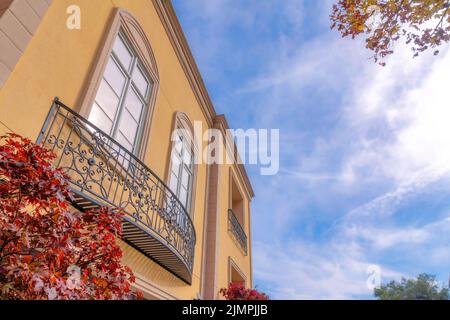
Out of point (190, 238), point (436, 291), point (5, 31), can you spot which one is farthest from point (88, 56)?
point (436, 291)

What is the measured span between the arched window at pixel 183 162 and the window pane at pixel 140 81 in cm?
123

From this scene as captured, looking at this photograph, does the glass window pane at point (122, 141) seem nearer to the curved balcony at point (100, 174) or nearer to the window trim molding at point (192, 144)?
the curved balcony at point (100, 174)

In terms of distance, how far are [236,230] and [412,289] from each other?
1538 inches

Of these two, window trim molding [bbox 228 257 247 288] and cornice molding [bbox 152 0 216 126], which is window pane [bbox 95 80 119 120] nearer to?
cornice molding [bbox 152 0 216 126]

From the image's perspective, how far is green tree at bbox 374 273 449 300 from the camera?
36156 mm

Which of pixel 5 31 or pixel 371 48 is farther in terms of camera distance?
pixel 371 48

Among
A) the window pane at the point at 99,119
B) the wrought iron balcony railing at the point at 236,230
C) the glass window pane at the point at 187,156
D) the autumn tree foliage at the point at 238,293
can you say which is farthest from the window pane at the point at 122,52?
the wrought iron balcony railing at the point at 236,230

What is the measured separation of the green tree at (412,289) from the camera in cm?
3616

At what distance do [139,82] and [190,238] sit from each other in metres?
3.63

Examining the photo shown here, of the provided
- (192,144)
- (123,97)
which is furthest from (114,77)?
(192,144)

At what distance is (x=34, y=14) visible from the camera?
11.0 ft

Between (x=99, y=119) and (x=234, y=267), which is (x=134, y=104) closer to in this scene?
(x=99, y=119)

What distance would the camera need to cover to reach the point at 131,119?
577 cm
